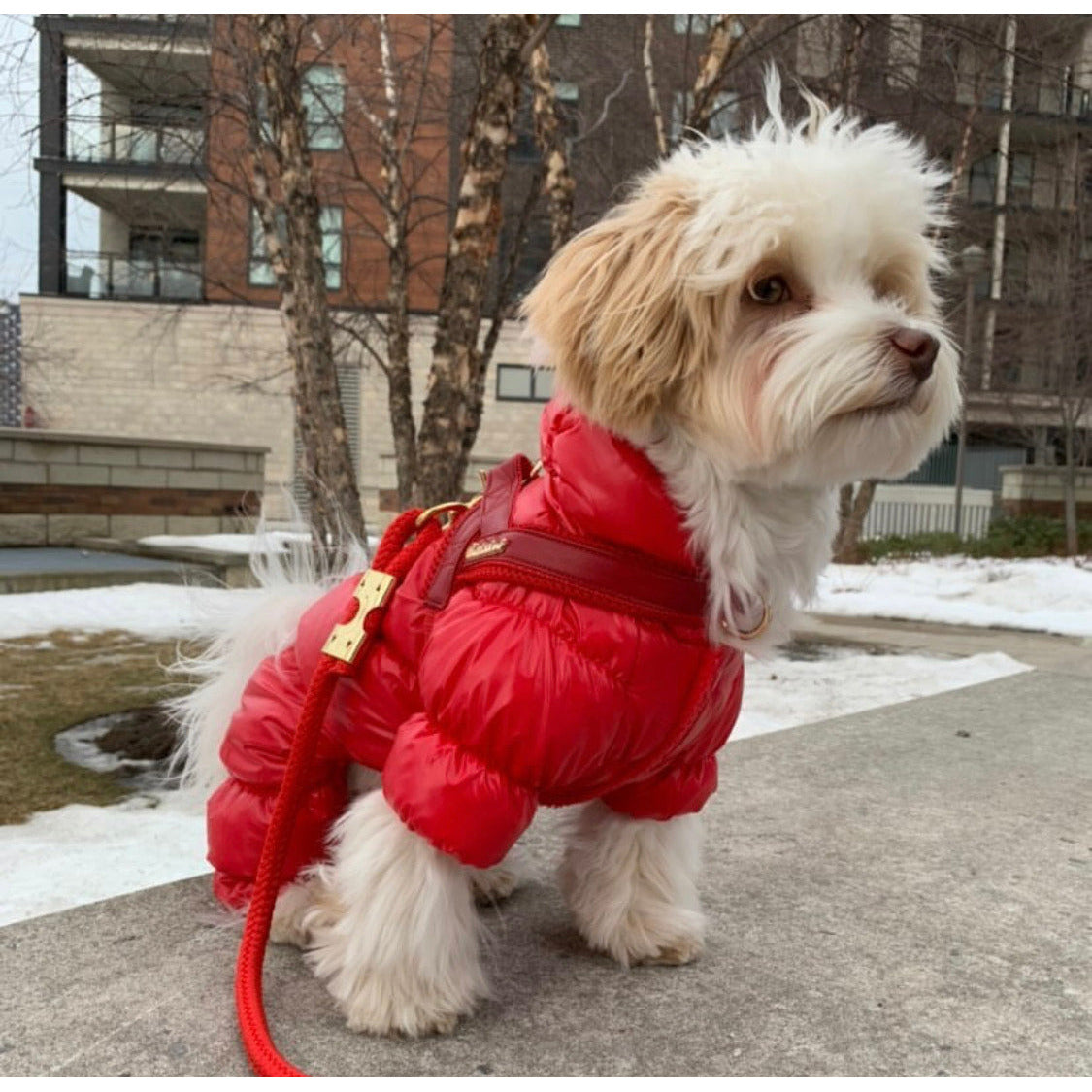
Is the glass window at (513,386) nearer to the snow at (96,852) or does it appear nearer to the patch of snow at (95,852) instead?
the snow at (96,852)

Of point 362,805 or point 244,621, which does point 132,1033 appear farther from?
point 244,621

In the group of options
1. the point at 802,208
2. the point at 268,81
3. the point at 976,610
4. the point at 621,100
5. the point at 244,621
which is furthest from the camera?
the point at 621,100

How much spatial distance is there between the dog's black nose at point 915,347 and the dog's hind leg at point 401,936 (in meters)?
1.12

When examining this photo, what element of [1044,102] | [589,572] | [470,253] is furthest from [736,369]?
[1044,102]

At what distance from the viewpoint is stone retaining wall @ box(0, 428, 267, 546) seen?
10.2m

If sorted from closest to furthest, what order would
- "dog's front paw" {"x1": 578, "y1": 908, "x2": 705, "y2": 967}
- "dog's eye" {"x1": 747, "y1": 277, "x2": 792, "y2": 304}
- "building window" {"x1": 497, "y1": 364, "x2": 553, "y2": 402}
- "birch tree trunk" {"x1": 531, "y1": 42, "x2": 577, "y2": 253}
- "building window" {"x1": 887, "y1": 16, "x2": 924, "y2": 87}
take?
"dog's eye" {"x1": 747, "y1": 277, "x2": 792, "y2": 304}, "dog's front paw" {"x1": 578, "y1": 908, "x2": 705, "y2": 967}, "birch tree trunk" {"x1": 531, "y1": 42, "x2": 577, "y2": 253}, "building window" {"x1": 887, "y1": 16, "x2": 924, "y2": 87}, "building window" {"x1": 497, "y1": 364, "x2": 553, "y2": 402}

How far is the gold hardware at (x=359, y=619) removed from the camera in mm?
1833

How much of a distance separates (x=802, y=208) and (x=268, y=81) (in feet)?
13.3

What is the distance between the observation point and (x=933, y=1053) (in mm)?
1726

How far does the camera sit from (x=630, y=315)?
5.36ft

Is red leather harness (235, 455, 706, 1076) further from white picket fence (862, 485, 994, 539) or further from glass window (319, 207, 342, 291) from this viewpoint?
white picket fence (862, 485, 994, 539)

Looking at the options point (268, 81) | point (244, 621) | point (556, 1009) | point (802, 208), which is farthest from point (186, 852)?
point (268, 81)

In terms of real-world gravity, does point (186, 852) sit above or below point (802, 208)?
below

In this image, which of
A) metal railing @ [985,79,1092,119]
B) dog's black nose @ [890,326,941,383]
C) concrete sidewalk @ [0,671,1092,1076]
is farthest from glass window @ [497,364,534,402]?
dog's black nose @ [890,326,941,383]
